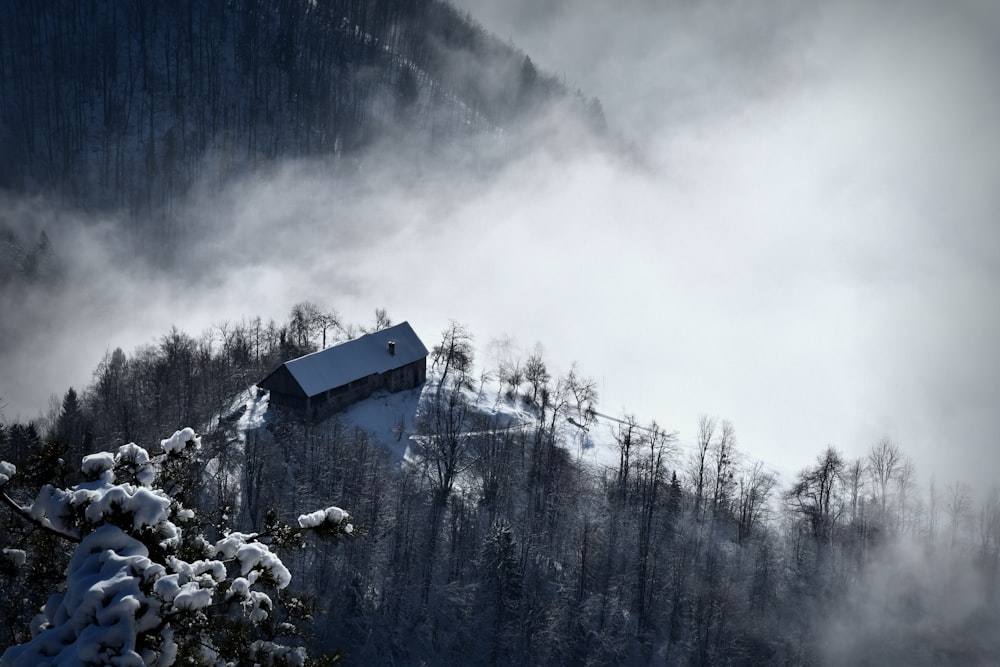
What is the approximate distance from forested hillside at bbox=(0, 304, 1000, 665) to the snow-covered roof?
3.53 meters

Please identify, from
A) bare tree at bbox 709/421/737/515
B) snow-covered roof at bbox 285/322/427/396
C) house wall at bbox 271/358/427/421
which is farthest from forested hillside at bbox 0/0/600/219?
bare tree at bbox 709/421/737/515

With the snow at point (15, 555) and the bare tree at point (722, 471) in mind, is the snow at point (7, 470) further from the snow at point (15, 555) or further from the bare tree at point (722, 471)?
the bare tree at point (722, 471)

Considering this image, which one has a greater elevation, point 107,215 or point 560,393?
point 107,215

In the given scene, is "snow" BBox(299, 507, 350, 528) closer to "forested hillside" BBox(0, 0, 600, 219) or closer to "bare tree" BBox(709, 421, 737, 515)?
"bare tree" BBox(709, 421, 737, 515)

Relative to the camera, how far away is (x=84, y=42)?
180 m

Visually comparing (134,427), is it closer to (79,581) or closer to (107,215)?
(79,581)

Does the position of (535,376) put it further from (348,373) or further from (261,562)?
(261,562)

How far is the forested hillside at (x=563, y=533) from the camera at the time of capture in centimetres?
5109

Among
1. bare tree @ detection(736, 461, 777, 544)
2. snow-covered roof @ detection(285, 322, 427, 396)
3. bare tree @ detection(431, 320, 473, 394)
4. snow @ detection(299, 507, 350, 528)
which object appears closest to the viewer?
snow @ detection(299, 507, 350, 528)

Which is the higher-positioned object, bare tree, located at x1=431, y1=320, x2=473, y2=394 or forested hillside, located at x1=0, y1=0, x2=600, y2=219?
forested hillside, located at x1=0, y1=0, x2=600, y2=219

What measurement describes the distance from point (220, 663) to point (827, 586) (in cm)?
6301

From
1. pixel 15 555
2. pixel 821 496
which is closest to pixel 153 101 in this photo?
pixel 821 496

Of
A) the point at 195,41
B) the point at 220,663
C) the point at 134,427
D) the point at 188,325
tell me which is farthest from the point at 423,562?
the point at 195,41

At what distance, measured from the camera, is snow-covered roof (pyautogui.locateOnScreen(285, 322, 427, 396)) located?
62.8 metres
